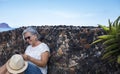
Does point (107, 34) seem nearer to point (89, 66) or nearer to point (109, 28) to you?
point (109, 28)

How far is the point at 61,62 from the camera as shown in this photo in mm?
7469

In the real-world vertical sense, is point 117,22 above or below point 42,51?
above

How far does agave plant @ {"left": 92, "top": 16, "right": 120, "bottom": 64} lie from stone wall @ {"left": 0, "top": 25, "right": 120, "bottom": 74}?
5.2 inches

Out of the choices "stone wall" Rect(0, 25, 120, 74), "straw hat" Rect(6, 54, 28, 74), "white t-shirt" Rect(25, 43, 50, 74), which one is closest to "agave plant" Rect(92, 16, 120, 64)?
"stone wall" Rect(0, 25, 120, 74)

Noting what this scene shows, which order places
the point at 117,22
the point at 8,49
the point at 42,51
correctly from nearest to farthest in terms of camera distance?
the point at 42,51 → the point at 117,22 → the point at 8,49

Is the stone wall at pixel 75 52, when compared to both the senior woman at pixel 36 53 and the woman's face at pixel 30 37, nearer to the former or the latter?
the senior woman at pixel 36 53

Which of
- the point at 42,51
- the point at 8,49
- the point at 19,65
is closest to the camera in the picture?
the point at 19,65

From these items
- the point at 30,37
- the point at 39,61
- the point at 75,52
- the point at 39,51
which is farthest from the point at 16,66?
the point at 75,52

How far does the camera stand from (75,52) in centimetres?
745

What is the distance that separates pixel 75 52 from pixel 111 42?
847mm

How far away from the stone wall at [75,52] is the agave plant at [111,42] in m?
0.13

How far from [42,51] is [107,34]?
1576 mm

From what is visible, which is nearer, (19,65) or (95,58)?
(19,65)

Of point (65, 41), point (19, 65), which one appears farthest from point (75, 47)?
point (19, 65)
